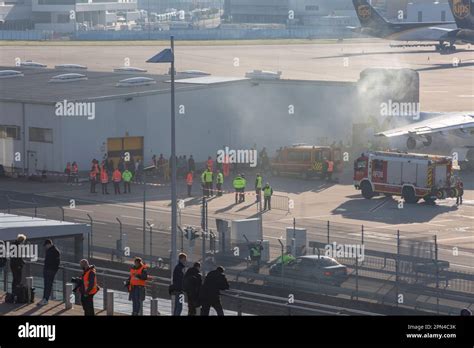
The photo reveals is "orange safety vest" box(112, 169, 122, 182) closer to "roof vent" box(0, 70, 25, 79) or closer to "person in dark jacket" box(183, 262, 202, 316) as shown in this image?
"roof vent" box(0, 70, 25, 79)

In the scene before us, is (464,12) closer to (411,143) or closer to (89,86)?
(411,143)

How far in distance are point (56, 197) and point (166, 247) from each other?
16.2 m

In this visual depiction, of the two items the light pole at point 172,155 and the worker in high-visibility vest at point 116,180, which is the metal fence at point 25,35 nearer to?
the worker in high-visibility vest at point 116,180

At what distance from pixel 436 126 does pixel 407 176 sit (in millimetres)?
10640

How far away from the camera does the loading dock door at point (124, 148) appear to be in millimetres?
52844

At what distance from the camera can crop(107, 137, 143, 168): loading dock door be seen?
5284 centimetres

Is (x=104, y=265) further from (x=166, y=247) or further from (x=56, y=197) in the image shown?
(x=56, y=197)

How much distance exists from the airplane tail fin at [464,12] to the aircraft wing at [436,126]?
54.3 meters

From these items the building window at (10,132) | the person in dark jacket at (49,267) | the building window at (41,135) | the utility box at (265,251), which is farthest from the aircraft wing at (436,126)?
the person in dark jacket at (49,267)

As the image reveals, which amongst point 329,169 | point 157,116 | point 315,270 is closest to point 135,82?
point 157,116

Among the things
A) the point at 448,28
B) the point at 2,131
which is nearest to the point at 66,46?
the point at 448,28

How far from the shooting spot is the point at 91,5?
165m

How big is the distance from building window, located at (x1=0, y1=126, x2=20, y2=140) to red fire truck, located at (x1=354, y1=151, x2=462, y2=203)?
48.9 ft

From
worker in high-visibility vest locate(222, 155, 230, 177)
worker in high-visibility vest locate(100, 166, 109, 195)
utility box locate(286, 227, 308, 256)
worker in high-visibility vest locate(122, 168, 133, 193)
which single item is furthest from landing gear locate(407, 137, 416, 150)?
utility box locate(286, 227, 308, 256)
